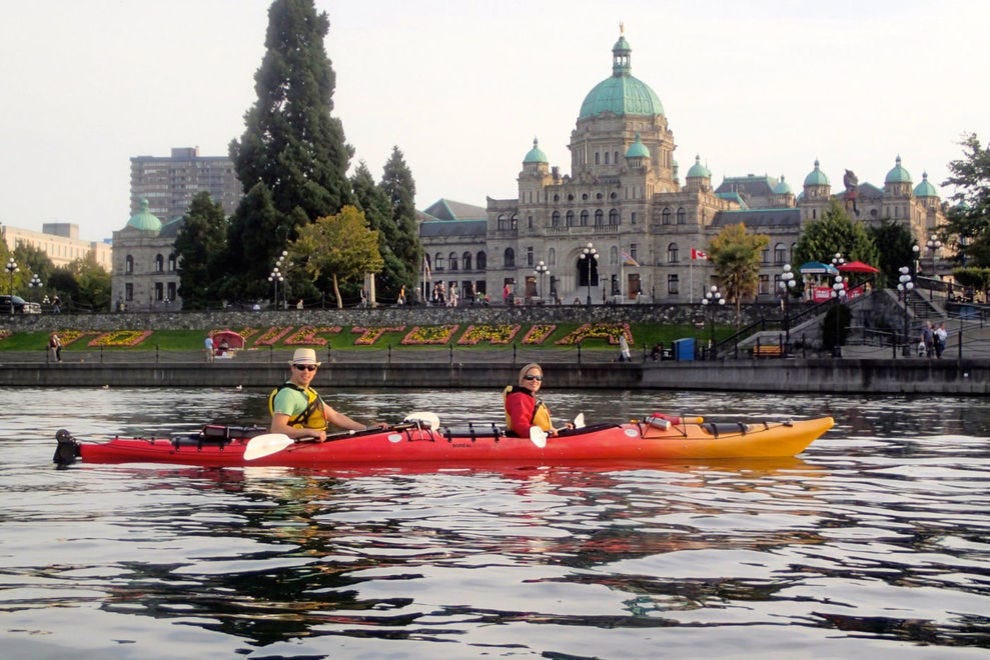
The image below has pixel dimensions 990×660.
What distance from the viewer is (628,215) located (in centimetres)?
11750

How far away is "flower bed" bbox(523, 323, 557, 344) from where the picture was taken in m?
64.1

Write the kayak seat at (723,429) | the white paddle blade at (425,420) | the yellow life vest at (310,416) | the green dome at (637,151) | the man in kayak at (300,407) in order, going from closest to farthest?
the man in kayak at (300,407)
the yellow life vest at (310,416)
the white paddle blade at (425,420)
the kayak seat at (723,429)
the green dome at (637,151)

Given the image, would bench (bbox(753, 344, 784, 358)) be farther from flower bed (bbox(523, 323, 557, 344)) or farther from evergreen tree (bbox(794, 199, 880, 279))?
evergreen tree (bbox(794, 199, 880, 279))

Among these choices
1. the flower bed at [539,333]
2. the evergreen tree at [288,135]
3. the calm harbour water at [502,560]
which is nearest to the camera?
the calm harbour water at [502,560]

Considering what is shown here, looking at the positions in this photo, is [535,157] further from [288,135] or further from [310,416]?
[310,416]

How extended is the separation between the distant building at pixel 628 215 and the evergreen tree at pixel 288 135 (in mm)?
A: 38004

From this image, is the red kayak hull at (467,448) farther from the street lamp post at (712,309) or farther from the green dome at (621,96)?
the green dome at (621,96)

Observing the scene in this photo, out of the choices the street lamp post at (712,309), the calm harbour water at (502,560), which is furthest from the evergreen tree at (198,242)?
the calm harbour water at (502,560)

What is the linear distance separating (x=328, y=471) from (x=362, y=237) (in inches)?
2289

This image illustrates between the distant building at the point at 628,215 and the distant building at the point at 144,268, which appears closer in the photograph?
the distant building at the point at 628,215

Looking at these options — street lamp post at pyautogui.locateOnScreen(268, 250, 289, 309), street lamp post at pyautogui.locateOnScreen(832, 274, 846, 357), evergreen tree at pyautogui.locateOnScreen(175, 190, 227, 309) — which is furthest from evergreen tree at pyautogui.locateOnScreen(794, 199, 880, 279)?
evergreen tree at pyautogui.locateOnScreen(175, 190, 227, 309)

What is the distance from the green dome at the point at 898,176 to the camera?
396 feet

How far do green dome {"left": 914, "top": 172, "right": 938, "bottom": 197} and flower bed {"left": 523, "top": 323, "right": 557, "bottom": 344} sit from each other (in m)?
72.8

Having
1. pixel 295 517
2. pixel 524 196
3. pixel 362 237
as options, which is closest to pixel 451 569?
pixel 295 517
